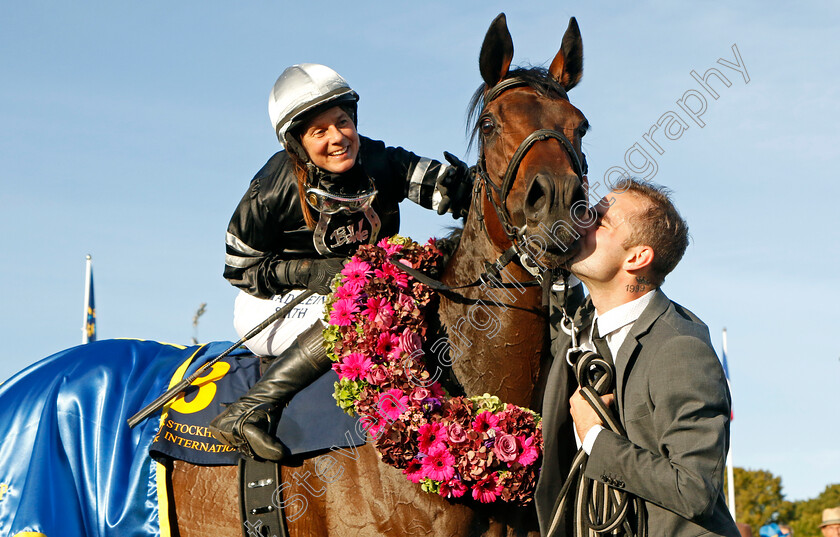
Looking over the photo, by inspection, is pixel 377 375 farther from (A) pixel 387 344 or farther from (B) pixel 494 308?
(B) pixel 494 308

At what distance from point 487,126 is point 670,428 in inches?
87.5

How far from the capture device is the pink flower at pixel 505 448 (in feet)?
13.3

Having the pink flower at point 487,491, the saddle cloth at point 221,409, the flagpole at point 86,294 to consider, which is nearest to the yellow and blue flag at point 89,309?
the flagpole at point 86,294

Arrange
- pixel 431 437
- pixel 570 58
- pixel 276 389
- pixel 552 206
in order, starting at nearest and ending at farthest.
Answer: pixel 552 206 → pixel 431 437 → pixel 276 389 → pixel 570 58

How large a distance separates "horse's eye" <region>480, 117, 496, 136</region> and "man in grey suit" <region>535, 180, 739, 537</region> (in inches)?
49.2

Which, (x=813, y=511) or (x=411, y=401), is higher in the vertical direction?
(x=813, y=511)

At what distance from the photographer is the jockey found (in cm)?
472

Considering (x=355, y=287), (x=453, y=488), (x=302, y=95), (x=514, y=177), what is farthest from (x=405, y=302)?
(x=302, y=95)

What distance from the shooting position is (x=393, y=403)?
14.0 feet

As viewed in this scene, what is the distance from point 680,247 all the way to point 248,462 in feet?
8.49

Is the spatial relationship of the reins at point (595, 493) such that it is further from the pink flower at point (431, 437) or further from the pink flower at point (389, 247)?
the pink flower at point (389, 247)

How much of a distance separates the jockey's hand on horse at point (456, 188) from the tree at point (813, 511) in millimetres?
21616

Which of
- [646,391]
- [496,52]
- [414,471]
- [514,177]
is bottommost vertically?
[414,471]

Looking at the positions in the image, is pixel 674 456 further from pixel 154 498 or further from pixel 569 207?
pixel 154 498
